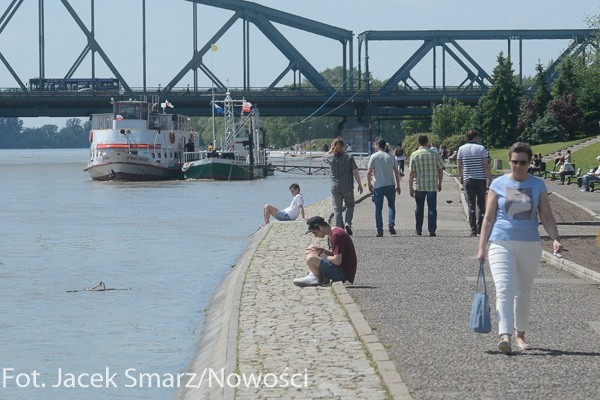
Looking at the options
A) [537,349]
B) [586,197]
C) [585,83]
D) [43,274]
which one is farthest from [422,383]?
[585,83]

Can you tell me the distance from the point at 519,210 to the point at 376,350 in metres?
1.74

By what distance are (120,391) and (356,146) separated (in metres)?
121

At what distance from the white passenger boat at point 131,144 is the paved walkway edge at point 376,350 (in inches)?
2531

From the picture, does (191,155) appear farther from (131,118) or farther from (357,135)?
(357,135)

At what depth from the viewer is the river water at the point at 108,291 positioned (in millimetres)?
14156

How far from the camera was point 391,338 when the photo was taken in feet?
40.1

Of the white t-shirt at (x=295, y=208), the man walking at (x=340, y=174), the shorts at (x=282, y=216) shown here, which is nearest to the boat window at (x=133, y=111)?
the shorts at (x=282, y=216)

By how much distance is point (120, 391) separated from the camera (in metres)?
13.2

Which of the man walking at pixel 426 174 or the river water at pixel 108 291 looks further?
the man walking at pixel 426 174

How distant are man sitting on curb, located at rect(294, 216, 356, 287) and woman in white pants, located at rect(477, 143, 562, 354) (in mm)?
4389

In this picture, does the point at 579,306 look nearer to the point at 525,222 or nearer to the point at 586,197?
the point at 525,222

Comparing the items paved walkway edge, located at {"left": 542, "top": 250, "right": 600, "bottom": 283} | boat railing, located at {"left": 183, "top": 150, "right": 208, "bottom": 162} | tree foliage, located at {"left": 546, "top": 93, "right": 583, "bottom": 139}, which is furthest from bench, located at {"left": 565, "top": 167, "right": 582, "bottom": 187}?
boat railing, located at {"left": 183, "top": 150, "right": 208, "bottom": 162}

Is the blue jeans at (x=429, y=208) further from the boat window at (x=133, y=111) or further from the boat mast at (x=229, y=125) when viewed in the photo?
the boat mast at (x=229, y=125)

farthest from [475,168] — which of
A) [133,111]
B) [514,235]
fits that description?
[133,111]
